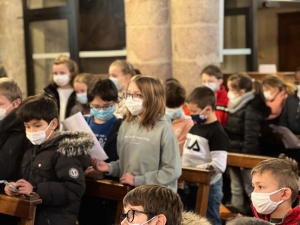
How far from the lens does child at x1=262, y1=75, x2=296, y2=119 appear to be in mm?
6637

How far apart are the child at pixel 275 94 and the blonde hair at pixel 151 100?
284cm

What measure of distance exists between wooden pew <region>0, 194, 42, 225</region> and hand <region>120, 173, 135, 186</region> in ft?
2.02

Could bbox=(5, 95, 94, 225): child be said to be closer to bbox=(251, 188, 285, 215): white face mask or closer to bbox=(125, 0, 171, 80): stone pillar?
bbox=(251, 188, 285, 215): white face mask

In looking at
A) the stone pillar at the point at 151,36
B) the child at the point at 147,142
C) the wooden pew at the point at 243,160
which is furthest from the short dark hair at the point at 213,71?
the child at the point at 147,142

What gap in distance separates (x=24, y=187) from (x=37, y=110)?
1.61ft

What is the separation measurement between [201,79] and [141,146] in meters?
3.20

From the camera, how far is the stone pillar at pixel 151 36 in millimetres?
7352

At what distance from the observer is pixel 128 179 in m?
3.90

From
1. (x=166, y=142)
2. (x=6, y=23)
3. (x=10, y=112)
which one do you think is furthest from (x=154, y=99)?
(x=6, y=23)

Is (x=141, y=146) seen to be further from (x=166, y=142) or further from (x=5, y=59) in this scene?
(x=5, y=59)

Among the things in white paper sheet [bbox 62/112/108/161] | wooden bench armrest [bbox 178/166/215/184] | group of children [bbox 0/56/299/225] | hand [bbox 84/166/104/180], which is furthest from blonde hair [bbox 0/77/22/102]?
wooden bench armrest [bbox 178/166/215/184]

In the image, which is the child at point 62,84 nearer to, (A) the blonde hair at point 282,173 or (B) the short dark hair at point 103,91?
(B) the short dark hair at point 103,91

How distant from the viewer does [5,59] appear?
9.49 m

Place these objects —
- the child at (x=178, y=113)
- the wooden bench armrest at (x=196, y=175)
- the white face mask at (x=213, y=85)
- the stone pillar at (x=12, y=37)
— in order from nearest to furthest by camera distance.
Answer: the wooden bench armrest at (x=196, y=175)
the child at (x=178, y=113)
the white face mask at (x=213, y=85)
the stone pillar at (x=12, y=37)
